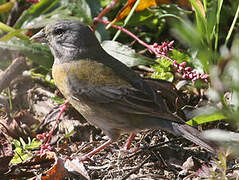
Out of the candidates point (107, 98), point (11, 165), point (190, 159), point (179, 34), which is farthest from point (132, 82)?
point (179, 34)

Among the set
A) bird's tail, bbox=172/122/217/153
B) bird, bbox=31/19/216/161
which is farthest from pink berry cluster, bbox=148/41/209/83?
bird's tail, bbox=172/122/217/153

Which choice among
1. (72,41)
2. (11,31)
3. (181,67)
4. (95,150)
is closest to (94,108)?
(95,150)

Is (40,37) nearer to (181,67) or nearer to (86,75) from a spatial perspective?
(86,75)

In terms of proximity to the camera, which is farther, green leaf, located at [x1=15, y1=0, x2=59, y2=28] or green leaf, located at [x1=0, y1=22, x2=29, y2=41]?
green leaf, located at [x1=15, y1=0, x2=59, y2=28]

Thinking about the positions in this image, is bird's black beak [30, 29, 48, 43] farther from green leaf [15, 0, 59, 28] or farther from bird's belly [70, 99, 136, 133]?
green leaf [15, 0, 59, 28]

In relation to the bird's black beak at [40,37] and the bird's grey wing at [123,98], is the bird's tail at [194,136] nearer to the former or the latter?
the bird's grey wing at [123,98]

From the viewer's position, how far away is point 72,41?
13.8 feet

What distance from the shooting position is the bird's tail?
136 inches

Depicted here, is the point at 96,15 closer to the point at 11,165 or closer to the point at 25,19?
the point at 25,19

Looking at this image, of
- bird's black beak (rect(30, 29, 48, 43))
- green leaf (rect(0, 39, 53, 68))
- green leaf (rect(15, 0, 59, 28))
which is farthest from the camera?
green leaf (rect(15, 0, 59, 28))

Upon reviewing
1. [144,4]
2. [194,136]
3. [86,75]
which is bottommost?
[194,136]

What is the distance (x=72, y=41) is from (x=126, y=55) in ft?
2.77

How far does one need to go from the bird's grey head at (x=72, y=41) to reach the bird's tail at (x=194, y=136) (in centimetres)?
126

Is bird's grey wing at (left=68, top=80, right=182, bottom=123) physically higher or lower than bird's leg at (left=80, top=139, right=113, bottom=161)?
higher
